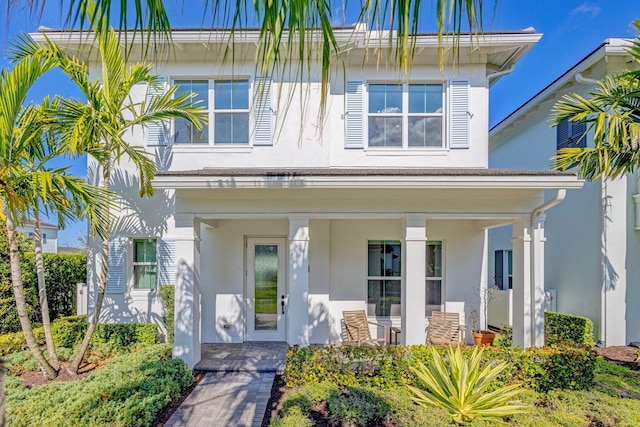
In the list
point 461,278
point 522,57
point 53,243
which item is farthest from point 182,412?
point 53,243

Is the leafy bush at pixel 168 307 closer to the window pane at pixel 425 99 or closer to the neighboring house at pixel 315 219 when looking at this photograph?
the neighboring house at pixel 315 219

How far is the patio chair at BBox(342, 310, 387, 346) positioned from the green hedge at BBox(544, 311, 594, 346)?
3966 millimetres

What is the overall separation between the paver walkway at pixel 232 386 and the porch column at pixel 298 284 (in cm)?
92

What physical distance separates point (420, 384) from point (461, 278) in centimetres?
407

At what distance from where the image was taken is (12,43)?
6.61 metres

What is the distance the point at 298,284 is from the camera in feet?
23.2

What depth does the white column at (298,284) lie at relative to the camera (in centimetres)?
704

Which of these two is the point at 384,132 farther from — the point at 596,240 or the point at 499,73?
the point at 596,240

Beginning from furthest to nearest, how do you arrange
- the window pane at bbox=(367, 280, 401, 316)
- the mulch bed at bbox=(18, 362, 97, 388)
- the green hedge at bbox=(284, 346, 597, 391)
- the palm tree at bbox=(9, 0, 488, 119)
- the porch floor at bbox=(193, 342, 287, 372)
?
the window pane at bbox=(367, 280, 401, 316), the porch floor at bbox=(193, 342, 287, 372), the mulch bed at bbox=(18, 362, 97, 388), the green hedge at bbox=(284, 346, 597, 391), the palm tree at bbox=(9, 0, 488, 119)

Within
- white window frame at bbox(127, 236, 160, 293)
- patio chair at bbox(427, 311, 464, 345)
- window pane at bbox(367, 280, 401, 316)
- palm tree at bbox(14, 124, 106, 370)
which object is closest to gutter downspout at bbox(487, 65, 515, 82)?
window pane at bbox(367, 280, 401, 316)

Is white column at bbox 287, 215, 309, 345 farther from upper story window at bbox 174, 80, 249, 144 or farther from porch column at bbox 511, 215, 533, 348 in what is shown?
porch column at bbox 511, 215, 533, 348

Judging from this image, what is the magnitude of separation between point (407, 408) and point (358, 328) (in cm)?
306

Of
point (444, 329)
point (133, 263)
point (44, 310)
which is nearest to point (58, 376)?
point (44, 310)

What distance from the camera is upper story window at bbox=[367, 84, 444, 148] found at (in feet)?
29.6
